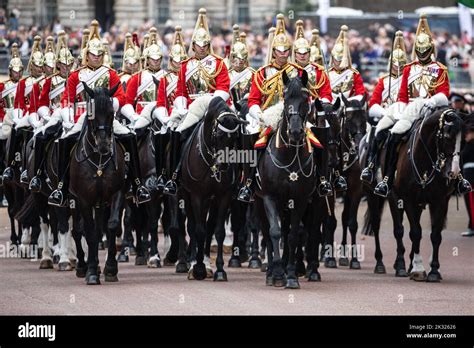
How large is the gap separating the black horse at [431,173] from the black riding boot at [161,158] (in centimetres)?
289

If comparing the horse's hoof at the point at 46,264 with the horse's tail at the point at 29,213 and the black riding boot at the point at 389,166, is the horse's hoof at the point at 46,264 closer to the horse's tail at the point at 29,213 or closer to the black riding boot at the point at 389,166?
the horse's tail at the point at 29,213

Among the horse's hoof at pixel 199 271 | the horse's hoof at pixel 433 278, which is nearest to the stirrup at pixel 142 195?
the horse's hoof at pixel 199 271

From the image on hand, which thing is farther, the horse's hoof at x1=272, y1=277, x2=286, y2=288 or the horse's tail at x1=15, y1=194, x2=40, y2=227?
the horse's tail at x1=15, y1=194, x2=40, y2=227

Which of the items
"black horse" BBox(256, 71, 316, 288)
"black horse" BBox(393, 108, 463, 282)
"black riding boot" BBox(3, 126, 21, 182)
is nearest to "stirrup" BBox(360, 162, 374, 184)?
"black horse" BBox(393, 108, 463, 282)

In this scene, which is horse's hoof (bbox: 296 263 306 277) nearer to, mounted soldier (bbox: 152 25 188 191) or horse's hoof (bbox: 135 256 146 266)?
mounted soldier (bbox: 152 25 188 191)

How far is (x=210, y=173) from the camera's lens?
19828mm

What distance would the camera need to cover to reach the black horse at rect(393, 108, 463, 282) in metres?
19.4

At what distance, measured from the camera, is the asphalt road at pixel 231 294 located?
55.2 feet

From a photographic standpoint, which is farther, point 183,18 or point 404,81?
point 183,18

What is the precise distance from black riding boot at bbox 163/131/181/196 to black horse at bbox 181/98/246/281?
0.21 metres

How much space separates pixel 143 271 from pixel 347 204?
124 inches

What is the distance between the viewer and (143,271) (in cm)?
2120
